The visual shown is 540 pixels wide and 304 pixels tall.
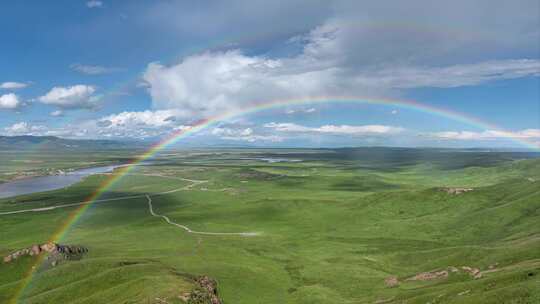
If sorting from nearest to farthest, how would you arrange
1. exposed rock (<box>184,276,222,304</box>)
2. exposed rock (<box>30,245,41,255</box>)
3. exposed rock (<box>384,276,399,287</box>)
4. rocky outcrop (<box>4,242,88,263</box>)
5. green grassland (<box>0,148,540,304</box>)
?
exposed rock (<box>184,276,222,304</box>), green grassland (<box>0,148,540,304</box>), exposed rock (<box>384,276,399,287</box>), rocky outcrop (<box>4,242,88,263</box>), exposed rock (<box>30,245,41,255</box>)

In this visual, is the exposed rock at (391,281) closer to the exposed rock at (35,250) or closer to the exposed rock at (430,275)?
the exposed rock at (430,275)

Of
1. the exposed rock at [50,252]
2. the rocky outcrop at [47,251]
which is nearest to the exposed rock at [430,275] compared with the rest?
the exposed rock at [50,252]

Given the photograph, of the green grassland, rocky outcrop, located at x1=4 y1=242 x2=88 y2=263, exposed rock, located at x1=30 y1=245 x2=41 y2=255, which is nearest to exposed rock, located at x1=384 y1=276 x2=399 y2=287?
the green grassland

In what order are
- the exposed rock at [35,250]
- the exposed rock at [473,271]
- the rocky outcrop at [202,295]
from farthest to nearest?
the exposed rock at [35,250], the exposed rock at [473,271], the rocky outcrop at [202,295]

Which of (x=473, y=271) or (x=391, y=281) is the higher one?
(x=473, y=271)

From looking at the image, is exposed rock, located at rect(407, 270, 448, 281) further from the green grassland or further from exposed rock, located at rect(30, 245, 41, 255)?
exposed rock, located at rect(30, 245, 41, 255)

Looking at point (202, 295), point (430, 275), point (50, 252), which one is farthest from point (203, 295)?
point (50, 252)

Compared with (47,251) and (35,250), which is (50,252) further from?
(35,250)

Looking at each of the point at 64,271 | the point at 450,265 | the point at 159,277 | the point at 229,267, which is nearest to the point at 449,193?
the point at 450,265

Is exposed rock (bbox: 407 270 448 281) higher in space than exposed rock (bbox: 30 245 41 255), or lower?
lower

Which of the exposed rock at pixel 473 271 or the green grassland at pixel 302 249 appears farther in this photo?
the exposed rock at pixel 473 271
